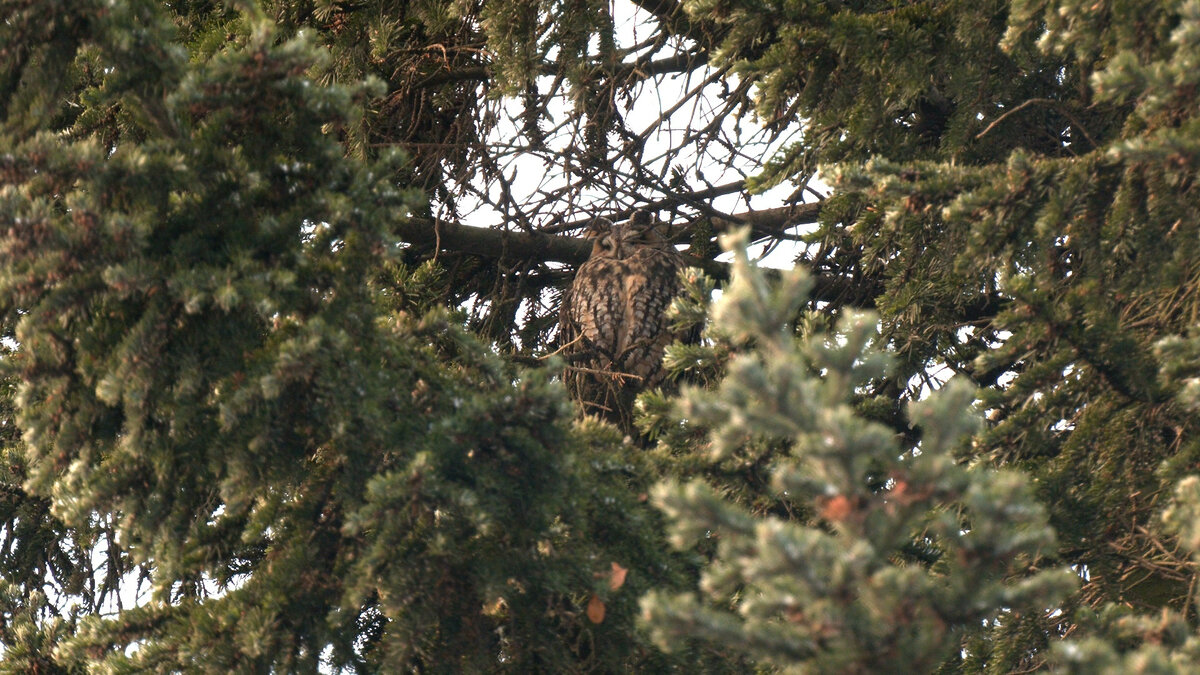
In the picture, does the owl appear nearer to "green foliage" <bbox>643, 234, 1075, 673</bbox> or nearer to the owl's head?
the owl's head

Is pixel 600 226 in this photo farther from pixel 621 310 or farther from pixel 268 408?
pixel 268 408

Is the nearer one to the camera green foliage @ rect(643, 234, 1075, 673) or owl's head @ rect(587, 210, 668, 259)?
green foliage @ rect(643, 234, 1075, 673)

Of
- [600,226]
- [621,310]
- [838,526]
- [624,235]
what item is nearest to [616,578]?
[838,526]

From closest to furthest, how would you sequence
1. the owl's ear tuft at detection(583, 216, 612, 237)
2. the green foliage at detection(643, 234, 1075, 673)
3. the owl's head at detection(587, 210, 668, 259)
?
the green foliage at detection(643, 234, 1075, 673) < the owl's head at detection(587, 210, 668, 259) < the owl's ear tuft at detection(583, 216, 612, 237)

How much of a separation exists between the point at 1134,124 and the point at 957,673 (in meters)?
1.17

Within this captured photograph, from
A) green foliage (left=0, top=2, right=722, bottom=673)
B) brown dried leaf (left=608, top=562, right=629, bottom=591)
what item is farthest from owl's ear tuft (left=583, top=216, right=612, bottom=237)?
brown dried leaf (left=608, top=562, right=629, bottom=591)

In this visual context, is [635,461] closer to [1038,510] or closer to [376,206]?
[376,206]

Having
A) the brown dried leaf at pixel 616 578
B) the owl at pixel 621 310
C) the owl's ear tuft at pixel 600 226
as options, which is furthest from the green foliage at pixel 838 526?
the owl's ear tuft at pixel 600 226

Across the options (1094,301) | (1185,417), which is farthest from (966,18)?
(1185,417)

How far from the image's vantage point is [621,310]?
14.1 feet

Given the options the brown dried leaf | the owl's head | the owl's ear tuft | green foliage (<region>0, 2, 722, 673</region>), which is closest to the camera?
green foliage (<region>0, 2, 722, 673</region>)

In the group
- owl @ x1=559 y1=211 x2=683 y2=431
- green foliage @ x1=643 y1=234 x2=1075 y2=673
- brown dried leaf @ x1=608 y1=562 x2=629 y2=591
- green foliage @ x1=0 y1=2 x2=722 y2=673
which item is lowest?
green foliage @ x1=643 y1=234 x2=1075 y2=673

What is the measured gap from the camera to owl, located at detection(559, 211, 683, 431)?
4.16 metres

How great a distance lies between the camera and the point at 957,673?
7.85ft
